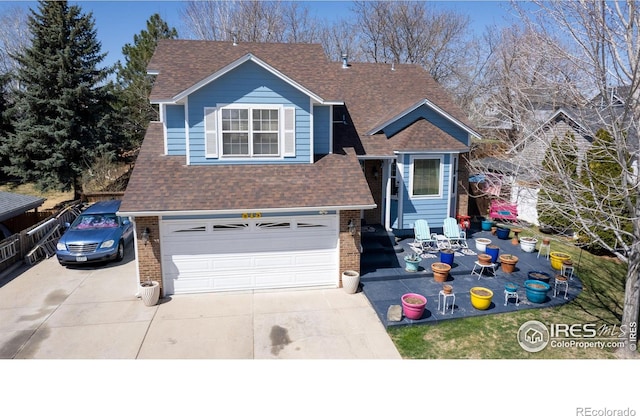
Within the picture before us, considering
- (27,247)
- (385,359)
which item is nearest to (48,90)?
(27,247)

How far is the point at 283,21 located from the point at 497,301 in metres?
32.8

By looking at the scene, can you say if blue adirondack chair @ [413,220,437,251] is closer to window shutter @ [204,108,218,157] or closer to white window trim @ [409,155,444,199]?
white window trim @ [409,155,444,199]

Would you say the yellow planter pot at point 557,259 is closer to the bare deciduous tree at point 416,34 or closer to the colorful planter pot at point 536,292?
the colorful planter pot at point 536,292

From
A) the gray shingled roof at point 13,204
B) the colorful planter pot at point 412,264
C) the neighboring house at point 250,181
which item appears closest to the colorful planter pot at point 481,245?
the neighboring house at point 250,181

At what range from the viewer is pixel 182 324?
398 inches

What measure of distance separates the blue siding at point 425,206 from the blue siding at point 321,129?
3034 mm

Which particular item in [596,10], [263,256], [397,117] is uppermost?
[596,10]

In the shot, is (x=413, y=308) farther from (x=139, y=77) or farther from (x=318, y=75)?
(x=139, y=77)

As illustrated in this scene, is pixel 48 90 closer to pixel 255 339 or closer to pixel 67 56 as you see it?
pixel 67 56

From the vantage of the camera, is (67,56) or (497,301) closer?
(497,301)

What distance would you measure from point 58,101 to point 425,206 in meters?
21.0

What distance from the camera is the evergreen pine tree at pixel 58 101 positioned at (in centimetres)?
2414
